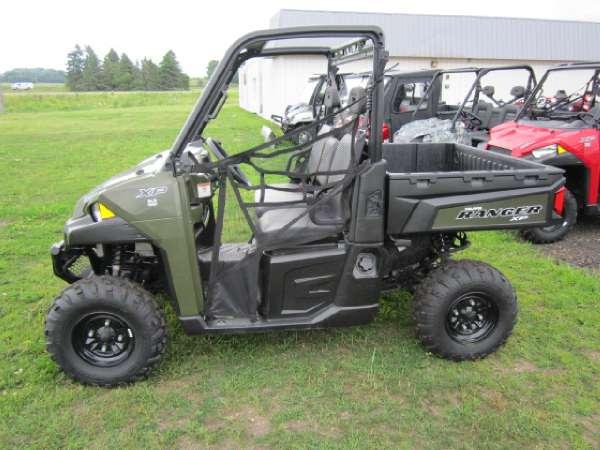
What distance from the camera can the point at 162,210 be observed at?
2938 mm

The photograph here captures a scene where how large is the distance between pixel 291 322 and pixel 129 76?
225 ft

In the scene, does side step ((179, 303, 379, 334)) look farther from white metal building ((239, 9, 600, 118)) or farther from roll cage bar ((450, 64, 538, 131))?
white metal building ((239, 9, 600, 118))

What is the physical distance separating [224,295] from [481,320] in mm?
1752

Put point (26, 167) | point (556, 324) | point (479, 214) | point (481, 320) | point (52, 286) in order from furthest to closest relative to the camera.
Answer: point (26, 167)
point (52, 286)
point (556, 324)
point (481, 320)
point (479, 214)

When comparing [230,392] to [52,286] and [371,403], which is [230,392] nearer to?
[371,403]

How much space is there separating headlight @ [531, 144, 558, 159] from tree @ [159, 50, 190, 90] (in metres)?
64.8

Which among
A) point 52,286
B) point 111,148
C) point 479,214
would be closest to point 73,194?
point 52,286

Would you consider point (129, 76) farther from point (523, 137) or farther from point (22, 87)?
point (523, 137)

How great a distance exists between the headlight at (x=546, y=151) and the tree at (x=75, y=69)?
222 ft

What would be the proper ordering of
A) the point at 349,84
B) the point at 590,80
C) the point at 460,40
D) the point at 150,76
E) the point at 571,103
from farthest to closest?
the point at 150,76
the point at 460,40
the point at 571,103
the point at 590,80
the point at 349,84

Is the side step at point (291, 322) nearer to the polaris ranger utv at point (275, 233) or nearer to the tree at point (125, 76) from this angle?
the polaris ranger utv at point (275, 233)

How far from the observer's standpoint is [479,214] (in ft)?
10.6

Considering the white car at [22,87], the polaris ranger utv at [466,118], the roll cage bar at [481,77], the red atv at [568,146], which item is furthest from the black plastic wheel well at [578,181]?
the white car at [22,87]

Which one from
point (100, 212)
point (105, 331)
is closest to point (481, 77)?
point (100, 212)
